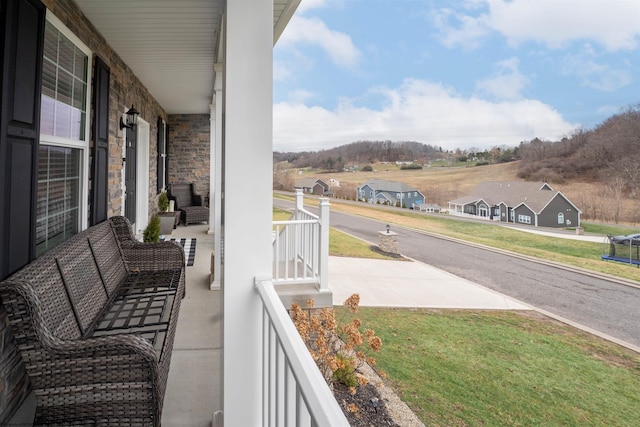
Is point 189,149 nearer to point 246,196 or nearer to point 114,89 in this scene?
point 114,89

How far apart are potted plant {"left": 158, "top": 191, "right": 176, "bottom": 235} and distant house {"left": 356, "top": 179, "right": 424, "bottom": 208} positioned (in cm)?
345

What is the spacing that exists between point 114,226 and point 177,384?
5.00 ft

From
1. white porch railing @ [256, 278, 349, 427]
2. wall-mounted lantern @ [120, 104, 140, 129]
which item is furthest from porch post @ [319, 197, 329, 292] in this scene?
wall-mounted lantern @ [120, 104, 140, 129]

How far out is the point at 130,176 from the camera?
4.92 metres

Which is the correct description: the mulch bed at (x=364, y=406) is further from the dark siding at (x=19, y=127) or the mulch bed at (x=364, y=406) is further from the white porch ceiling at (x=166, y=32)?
the white porch ceiling at (x=166, y=32)

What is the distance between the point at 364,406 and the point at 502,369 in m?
1.85

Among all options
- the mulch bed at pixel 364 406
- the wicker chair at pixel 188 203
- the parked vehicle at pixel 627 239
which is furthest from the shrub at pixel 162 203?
the parked vehicle at pixel 627 239

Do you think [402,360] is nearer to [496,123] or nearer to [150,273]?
[150,273]

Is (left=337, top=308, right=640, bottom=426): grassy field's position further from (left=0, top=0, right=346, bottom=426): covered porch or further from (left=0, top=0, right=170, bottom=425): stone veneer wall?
(left=0, top=0, right=170, bottom=425): stone veneer wall

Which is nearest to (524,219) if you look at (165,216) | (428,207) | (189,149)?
(428,207)

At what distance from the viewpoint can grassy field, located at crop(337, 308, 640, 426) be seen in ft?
9.02

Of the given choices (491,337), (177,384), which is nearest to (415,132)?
(491,337)

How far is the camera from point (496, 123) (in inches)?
186

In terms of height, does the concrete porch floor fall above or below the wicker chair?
below
